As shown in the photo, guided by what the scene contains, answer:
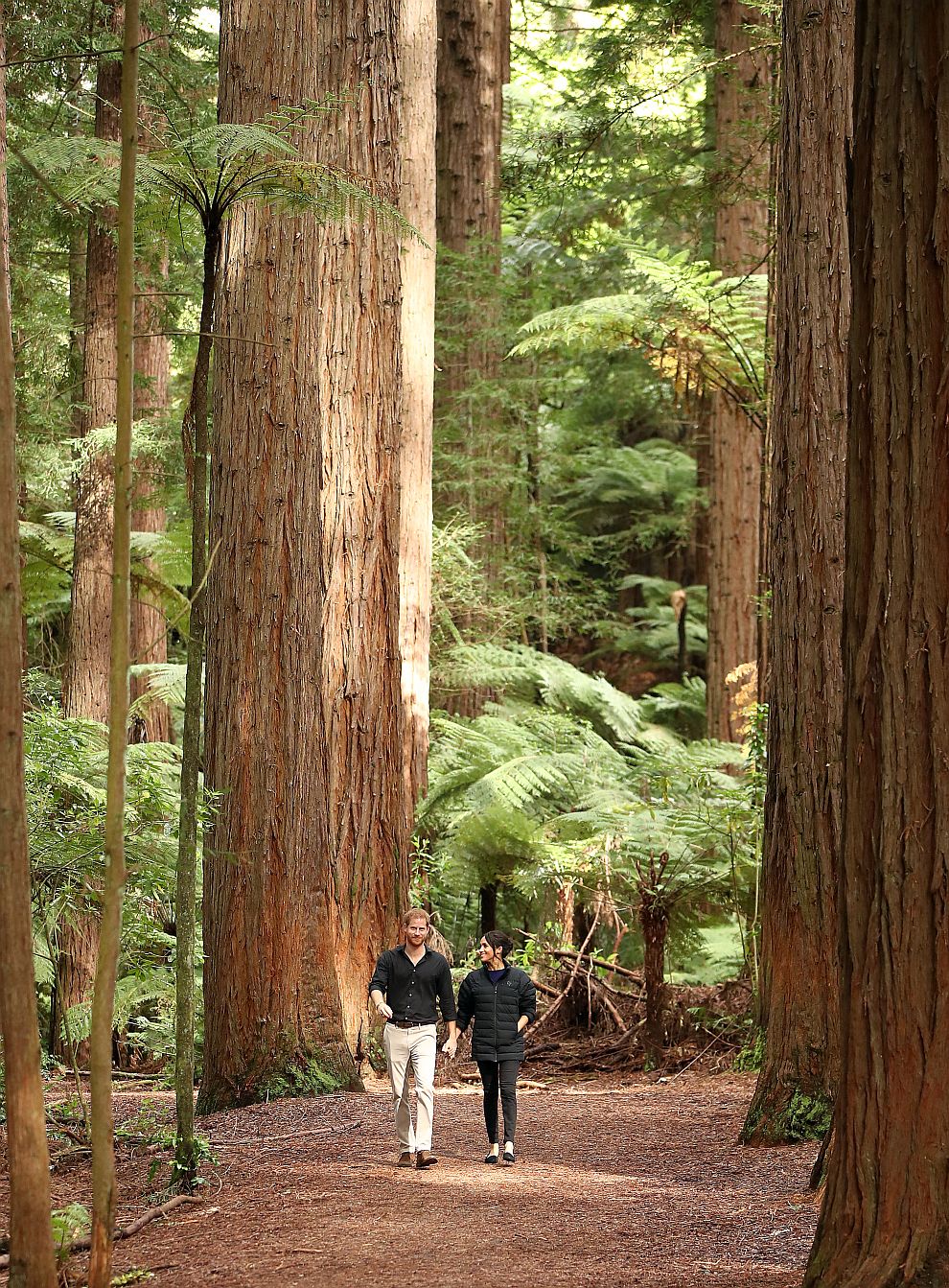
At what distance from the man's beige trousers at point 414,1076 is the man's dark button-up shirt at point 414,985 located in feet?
0.25

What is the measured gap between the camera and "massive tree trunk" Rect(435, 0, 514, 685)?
1617 centimetres

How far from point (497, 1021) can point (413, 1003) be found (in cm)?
47

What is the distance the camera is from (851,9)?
731 centimetres

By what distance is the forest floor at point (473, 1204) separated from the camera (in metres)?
4.41

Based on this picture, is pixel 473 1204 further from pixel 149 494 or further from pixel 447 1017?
pixel 149 494

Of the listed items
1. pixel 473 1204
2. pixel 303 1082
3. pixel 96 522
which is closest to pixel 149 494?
pixel 96 522

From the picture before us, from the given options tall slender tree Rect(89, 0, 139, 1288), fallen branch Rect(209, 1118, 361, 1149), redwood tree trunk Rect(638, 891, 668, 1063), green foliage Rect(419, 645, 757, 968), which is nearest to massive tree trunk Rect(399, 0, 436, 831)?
green foliage Rect(419, 645, 757, 968)

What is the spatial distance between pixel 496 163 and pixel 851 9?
10.3 m

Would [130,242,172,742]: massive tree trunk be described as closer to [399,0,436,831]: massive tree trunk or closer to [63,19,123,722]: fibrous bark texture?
[63,19,123,722]: fibrous bark texture

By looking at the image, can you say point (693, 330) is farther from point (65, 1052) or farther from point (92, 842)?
point (65, 1052)

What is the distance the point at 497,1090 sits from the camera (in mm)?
6703

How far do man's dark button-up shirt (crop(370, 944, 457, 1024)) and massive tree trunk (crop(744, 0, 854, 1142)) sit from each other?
1.72 m

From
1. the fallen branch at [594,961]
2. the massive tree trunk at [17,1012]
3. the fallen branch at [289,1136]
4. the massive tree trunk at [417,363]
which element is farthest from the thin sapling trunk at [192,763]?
the massive tree trunk at [417,363]

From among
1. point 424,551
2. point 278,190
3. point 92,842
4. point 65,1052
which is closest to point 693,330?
point 424,551
